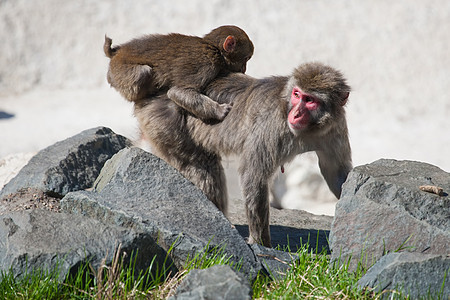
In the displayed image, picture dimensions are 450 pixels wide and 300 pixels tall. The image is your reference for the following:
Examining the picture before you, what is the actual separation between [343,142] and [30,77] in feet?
23.5

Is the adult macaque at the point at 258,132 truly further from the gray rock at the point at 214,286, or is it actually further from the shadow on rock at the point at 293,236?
the gray rock at the point at 214,286

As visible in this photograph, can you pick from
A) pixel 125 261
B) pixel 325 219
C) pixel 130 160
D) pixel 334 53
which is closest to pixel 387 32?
pixel 334 53

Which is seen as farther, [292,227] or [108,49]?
[292,227]

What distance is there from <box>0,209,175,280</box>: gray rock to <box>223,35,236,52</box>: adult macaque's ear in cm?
198

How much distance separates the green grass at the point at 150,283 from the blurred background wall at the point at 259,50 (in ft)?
20.9

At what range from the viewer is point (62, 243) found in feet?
11.5

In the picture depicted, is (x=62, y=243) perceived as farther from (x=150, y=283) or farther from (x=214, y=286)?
(x=214, y=286)

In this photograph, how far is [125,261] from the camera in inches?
138

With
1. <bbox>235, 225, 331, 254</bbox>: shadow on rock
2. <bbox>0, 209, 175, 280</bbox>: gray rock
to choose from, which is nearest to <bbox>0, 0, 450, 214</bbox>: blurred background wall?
<bbox>235, 225, 331, 254</bbox>: shadow on rock

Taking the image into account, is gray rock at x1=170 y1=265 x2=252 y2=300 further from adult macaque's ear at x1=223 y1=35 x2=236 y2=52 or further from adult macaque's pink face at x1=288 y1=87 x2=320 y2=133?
adult macaque's ear at x1=223 y1=35 x2=236 y2=52

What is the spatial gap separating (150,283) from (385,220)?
1.44 meters

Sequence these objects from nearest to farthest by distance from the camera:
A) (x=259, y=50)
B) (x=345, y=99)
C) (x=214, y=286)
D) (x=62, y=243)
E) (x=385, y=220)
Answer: (x=214, y=286)
(x=62, y=243)
(x=385, y=220)
(x=345, y=99)
(x=259, y=50)

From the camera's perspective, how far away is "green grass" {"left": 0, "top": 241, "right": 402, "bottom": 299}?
3285 millimetres

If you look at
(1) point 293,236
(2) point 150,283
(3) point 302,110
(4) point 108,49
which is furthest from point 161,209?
(4) point 108,49
